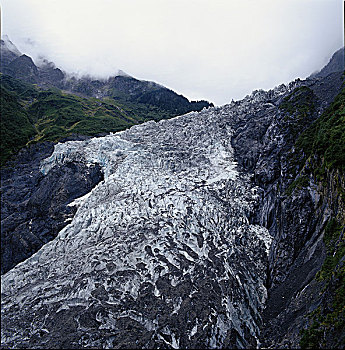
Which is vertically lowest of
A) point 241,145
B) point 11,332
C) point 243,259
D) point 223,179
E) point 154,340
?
point 11,332

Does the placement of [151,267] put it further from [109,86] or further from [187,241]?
[109,86]

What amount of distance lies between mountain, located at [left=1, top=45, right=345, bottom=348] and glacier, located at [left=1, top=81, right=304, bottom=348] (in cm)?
10

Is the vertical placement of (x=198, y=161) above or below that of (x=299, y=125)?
below

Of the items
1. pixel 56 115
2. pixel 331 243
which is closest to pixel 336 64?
pixel 331 243

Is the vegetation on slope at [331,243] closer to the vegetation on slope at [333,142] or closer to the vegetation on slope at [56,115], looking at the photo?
the vegetation on slope at [333,142]

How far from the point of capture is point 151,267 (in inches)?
856

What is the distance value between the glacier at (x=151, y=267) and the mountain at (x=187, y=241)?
96 millimetres

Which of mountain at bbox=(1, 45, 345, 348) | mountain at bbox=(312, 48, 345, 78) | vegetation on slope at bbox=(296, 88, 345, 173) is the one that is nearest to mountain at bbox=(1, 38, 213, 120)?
mountain at bbox=(312, 48, 345, 78)

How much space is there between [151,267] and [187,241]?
441cm

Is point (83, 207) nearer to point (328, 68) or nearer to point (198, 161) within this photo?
point (198, 161)

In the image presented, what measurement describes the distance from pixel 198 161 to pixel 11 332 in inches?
1067

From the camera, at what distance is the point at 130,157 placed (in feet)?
120

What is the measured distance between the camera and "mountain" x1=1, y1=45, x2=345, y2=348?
1722 cm

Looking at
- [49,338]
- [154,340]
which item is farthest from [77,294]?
[154,340]
